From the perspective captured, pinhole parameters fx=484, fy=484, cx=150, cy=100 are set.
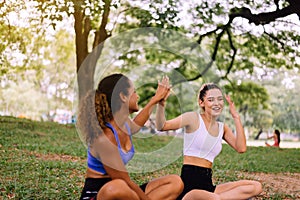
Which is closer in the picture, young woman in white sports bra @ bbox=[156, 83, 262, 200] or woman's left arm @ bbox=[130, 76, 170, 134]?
woman's left arm @ bbox=[130, 76, 170, 134]

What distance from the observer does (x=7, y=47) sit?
13922mm

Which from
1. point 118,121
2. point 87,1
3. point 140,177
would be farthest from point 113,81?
point 87,1

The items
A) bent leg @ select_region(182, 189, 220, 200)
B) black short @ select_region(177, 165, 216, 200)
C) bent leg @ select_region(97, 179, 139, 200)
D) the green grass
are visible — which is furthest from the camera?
the green grass

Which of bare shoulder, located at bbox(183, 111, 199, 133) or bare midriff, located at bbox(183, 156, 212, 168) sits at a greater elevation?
bare shoulder, located at bbox(183, 111, 199, 133)

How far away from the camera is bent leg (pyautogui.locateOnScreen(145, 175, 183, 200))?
362cm

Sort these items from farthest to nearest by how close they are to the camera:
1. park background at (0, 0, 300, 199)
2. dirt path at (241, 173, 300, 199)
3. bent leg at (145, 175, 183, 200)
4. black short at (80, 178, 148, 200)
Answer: park background at (0, 0, 300, 199), dirt path at (241, 173, 300, 199), bent leg at (145, 175, 183, 200), black short at (80, 178, 148, 200)

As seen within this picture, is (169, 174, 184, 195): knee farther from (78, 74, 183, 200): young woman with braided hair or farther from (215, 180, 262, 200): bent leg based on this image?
(215, 180, 262, 200): bent leg

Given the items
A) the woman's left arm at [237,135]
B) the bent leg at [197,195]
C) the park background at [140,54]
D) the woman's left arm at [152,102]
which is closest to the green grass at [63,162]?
the park background at [140,54]

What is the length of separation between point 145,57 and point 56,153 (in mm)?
6602

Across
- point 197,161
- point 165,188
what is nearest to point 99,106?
point 165,188

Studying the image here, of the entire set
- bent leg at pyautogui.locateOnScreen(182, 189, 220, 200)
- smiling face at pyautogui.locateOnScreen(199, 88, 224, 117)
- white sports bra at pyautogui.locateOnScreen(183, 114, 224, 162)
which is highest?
Answer: smiling face at pyautogui.locateOnScreen(199, 88, 224, 117)

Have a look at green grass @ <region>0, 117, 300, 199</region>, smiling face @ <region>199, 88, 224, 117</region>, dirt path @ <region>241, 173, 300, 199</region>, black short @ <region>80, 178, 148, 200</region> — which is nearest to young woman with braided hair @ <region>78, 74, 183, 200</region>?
black short @ <region>80, 178, 148, 200</region>

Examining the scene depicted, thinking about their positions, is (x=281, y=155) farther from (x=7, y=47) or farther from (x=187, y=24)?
(x=7, y=47)

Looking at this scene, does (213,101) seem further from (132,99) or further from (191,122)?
(132,99)
